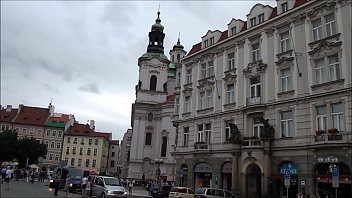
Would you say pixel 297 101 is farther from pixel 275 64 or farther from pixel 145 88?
pixel 145 88

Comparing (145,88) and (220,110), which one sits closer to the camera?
(220,110)

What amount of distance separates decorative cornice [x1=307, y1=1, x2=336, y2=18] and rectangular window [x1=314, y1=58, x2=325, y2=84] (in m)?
3.95

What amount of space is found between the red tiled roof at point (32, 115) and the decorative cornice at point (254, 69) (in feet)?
240

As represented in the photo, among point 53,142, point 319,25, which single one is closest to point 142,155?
point 53,142

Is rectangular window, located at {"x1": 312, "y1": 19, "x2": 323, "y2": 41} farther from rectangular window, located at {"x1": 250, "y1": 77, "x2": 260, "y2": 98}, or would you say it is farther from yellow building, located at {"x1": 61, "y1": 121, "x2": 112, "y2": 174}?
yellow building, located at {"x1": 61, "y1": 121, "x2": 112, "y2": 174}

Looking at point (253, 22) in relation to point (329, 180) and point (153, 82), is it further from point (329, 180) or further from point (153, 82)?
point (153, 82)

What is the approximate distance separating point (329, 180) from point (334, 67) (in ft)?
27.8

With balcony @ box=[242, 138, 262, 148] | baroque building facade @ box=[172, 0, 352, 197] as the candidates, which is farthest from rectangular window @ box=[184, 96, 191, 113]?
balcony @ box=[242, 138, 262, 148]

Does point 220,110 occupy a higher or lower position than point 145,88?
lower

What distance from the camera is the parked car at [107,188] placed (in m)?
26.7

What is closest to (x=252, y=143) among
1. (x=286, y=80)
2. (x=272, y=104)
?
(x=272, y=104)

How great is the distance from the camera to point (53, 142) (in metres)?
96.6

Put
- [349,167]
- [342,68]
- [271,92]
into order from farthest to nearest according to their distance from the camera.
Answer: [271,92] → [342,68] → [349,167]

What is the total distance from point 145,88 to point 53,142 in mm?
36072
